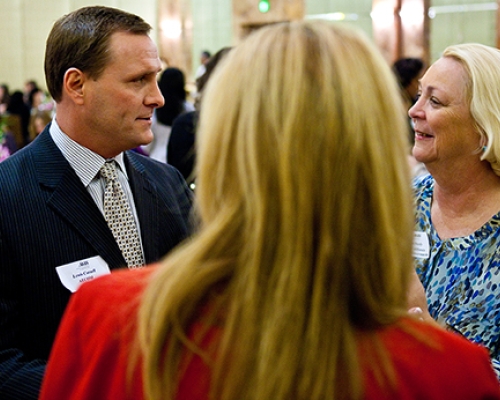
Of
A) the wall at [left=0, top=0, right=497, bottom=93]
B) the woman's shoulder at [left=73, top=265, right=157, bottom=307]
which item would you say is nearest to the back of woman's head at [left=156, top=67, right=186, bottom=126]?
the woman's shoulder at [left=73, top=265, right=157, bottom=307]

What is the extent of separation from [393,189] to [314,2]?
1349 cm

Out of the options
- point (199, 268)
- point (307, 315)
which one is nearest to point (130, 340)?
point (199, 268)

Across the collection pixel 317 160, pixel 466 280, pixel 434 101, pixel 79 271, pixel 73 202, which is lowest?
pixel 466 280

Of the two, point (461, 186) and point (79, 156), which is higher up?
point (79, 156)

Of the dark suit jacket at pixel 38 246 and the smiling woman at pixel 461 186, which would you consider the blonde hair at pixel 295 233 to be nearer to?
the dark suit jacket at pixel 38 246

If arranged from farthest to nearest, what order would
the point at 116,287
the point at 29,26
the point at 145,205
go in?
1. the point at 29,26
2. the point at 145,205
3. the point at 116,287

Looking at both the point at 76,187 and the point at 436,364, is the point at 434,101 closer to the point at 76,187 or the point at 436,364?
the point at 76,187

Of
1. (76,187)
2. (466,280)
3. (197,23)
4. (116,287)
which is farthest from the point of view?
(197,23)

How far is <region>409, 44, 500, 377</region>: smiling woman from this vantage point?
6.88ft

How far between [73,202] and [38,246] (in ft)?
0.52

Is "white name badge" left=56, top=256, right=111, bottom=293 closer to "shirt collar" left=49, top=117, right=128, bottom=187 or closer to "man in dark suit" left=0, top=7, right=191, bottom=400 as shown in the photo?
"man in dark suit" left=0, top=7, right=191, bottom=400

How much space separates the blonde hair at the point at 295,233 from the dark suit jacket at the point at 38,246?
79 cm

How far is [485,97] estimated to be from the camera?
85.4 inches

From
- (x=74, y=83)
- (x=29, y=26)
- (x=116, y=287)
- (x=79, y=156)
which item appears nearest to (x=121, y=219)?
(x=79, y=156)
